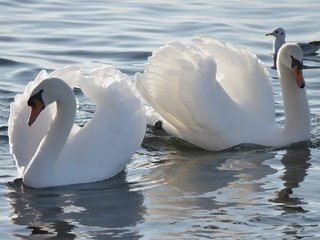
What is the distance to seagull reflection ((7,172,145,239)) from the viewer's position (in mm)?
9062

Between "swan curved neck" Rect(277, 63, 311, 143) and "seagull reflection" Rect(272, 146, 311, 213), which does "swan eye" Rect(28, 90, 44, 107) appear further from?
"swan curved neck" Rect(277, 63, 311, 143)

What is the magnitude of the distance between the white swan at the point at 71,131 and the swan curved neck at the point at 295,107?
1.83 metres

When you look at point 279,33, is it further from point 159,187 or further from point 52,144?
point 52,144

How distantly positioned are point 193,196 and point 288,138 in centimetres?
212

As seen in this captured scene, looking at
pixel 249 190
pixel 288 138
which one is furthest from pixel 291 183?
pixel 288 138

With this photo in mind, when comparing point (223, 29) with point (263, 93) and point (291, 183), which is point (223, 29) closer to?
point (263, 93)

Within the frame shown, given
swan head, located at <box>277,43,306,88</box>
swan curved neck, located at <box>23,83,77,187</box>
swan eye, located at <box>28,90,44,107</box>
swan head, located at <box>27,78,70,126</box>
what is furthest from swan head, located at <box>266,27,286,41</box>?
swan eye, located at <box>28,90,44,107</box>

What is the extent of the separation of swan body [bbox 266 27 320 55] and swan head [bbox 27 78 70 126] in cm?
710

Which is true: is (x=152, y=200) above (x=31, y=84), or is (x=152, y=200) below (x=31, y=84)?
below

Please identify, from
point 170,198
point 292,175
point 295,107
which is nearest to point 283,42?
point 295,107

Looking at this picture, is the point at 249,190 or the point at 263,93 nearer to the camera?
the point at 249,190

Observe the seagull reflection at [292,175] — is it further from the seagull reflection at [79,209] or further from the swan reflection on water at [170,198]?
the seagull reflection at [79,209]

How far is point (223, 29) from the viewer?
18.5 meters

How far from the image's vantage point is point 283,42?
1675 centimetres
